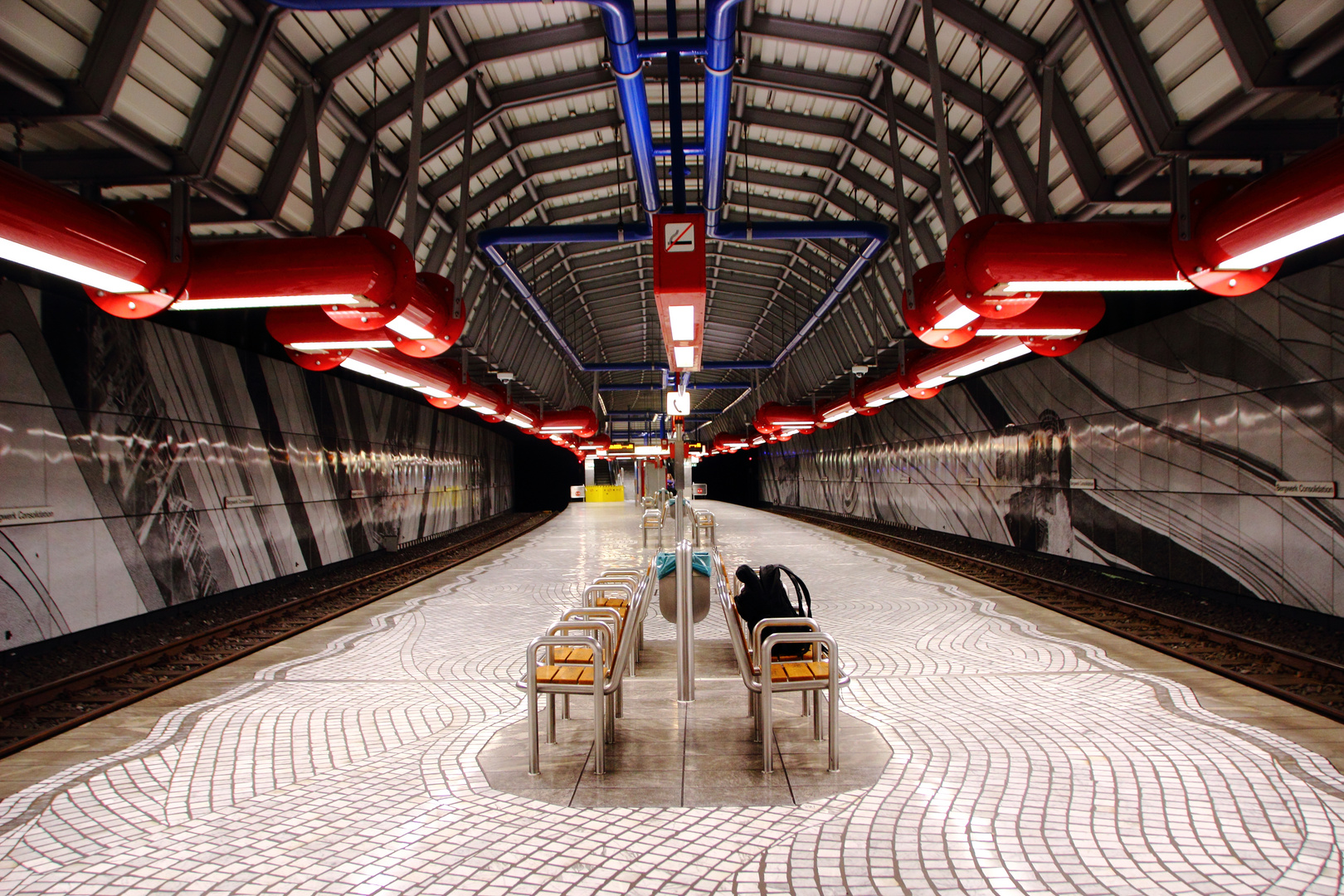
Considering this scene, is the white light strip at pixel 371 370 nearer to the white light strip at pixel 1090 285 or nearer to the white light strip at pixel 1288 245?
the white light strip at pixel 1090 285

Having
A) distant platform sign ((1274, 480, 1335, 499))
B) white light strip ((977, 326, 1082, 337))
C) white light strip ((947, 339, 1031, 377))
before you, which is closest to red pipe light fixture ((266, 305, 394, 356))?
white light strip ((977, 326, 1082, 337))

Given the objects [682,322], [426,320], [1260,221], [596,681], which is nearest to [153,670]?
[426,320]

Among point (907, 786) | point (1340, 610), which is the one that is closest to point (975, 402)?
point (1340, 610)

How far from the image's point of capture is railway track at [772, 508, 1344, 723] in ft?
20.3

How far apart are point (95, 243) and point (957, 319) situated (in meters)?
6.06

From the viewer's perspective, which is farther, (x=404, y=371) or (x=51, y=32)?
(x=404, y=371)

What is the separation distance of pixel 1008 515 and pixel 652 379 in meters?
23.7

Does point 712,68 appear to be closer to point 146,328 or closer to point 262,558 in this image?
point 146,328

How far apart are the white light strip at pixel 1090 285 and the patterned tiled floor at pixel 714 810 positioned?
10.1 ft

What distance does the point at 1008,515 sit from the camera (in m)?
17.2

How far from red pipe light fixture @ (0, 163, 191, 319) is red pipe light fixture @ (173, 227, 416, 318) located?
0.57ft

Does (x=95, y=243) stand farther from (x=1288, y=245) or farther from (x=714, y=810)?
(x=1288, y=245)

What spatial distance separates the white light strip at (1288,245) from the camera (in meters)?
3.65

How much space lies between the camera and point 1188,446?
10867 millimetres
